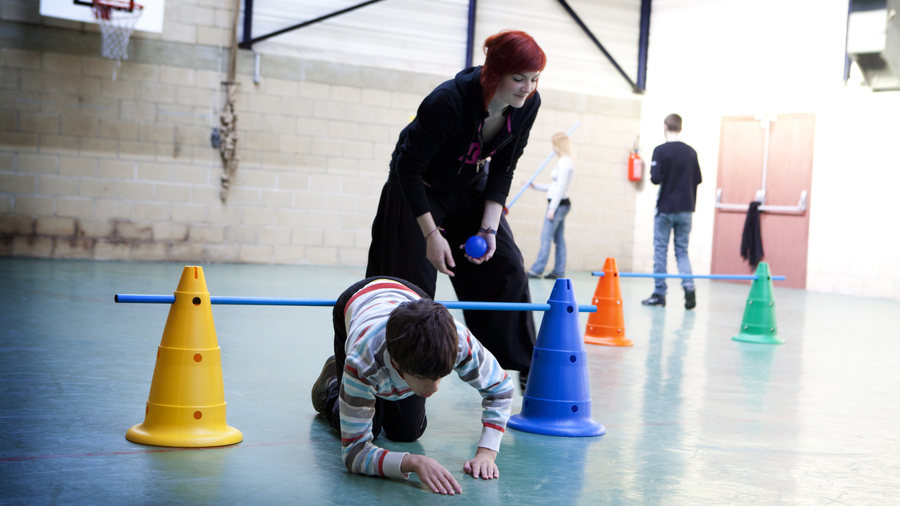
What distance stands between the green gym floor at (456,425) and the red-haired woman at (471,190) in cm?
44

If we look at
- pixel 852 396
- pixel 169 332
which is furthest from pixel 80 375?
pixel 852 396

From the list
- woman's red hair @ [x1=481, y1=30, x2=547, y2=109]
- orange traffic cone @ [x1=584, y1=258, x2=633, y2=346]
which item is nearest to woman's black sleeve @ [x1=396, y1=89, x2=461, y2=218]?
woman's red hair @ [x1=481, y1=30, x2=547, y2=109]

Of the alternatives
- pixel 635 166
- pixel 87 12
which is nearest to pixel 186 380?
pixel 87 12

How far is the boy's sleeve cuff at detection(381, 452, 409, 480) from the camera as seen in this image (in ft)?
6.03

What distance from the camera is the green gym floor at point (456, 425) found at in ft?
5.99

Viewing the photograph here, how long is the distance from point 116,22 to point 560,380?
667 cm

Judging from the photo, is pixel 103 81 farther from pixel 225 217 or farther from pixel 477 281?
pixel 477 281

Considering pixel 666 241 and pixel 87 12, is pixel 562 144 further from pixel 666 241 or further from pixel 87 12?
pixel 87 12

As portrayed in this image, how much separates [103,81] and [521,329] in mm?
6663

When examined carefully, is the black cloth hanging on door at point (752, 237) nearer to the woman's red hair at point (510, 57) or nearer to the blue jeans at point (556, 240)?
the blue jeans at point (556, 240)

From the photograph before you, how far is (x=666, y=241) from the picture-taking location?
21.8ft

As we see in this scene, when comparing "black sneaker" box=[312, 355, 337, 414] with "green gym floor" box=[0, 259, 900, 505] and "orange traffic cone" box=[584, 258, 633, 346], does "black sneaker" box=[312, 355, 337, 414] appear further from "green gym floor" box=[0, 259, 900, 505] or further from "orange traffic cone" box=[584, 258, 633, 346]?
"orange traffic cone" box=[584, 258, 633, 346]

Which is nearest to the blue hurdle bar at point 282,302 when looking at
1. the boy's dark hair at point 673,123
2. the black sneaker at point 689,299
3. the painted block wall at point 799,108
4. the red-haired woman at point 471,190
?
the red-haired woman at point 471,190

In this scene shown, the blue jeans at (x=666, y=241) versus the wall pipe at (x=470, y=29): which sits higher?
the wall pipe at (x=470, y=29)
